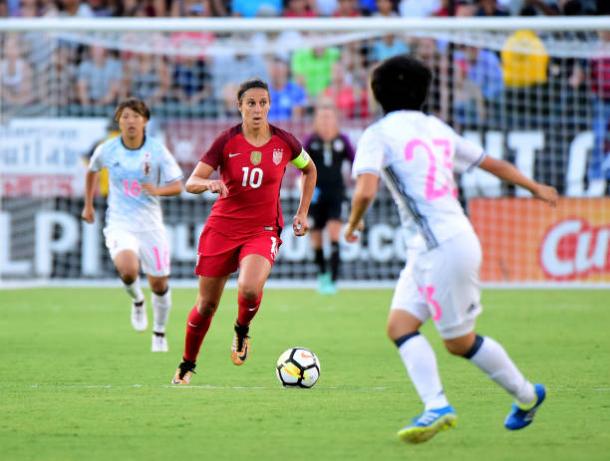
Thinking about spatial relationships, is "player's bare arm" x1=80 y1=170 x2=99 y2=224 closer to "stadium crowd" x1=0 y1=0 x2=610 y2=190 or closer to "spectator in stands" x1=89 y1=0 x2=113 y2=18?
"stadium crowd" x1=0 y1=0 x2=610 y2=190

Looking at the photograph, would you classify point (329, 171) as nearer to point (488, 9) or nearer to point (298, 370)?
point (488, 9)

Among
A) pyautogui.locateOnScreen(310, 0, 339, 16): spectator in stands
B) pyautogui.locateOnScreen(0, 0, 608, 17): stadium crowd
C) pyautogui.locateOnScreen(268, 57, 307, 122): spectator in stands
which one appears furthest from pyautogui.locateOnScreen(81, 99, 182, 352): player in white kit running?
pyautogui.locateOnScreen(310, 0, 339, 16): spectator in stands

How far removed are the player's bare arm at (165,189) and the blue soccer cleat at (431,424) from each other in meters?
5.14

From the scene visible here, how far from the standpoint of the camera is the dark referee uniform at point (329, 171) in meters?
A: 17.6

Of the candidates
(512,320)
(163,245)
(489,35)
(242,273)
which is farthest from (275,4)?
(242,273)

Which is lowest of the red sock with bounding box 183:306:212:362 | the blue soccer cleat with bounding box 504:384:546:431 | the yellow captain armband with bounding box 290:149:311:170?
the red sock with bounding box 183:306:212:362

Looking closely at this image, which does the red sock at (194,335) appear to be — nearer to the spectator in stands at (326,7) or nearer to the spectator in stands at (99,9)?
the spectator in stands at (326,7)

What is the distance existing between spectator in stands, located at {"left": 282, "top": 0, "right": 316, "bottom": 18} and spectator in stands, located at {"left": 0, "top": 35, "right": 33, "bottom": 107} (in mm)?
4260

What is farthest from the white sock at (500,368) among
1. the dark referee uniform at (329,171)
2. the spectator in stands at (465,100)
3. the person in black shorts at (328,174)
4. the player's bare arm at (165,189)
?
the spectator in stands at (465,100)

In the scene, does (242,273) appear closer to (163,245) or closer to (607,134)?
(163,245)

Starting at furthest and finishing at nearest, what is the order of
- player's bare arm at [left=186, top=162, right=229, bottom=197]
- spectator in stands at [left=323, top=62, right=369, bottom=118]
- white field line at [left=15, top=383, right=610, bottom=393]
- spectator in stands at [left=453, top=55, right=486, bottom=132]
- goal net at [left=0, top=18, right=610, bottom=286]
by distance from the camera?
spectator in stands at [left=323, top=62, right=369, bottom=118]
spectator in stands at [left=453, top=55, right=486, bottom=132]
goal net at [left=0, top=18, right=610, bottom=286]
white field line at [left=15, top=383, right=610, bottom=393]
player's bare arm at [left=186, top=162, right=229, bottom=197]

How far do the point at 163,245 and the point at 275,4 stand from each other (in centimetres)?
1016

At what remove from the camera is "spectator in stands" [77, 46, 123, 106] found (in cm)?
1891

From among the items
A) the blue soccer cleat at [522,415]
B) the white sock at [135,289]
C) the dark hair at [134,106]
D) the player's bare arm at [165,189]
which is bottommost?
the white sock at [135,289]
